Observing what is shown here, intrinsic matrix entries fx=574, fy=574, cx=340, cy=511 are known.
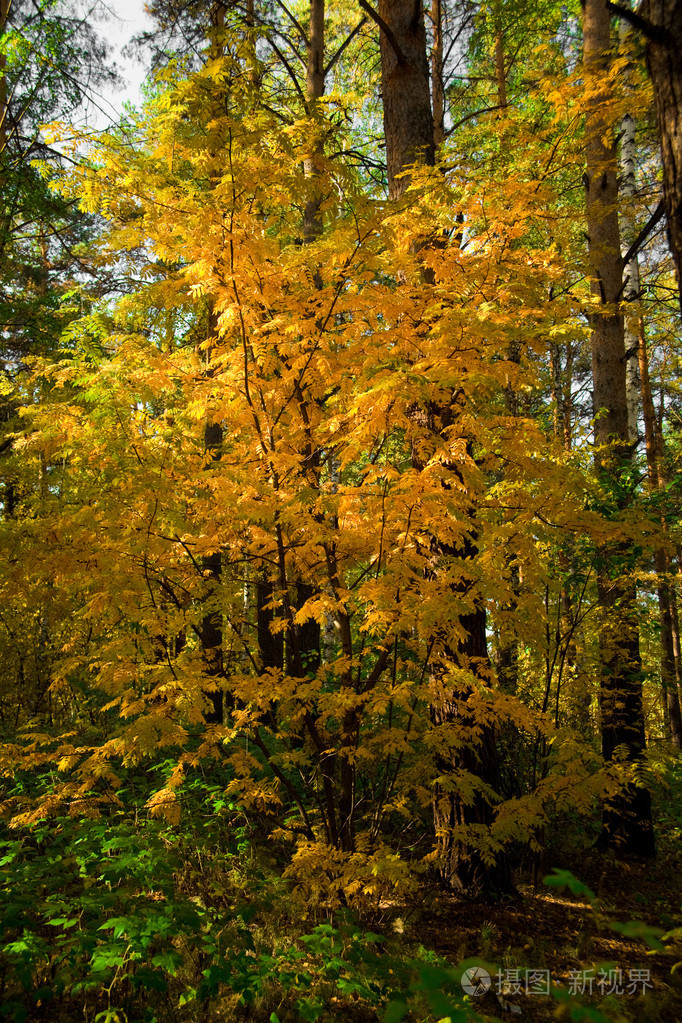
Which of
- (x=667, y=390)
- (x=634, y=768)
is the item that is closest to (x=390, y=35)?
(x=634, y=768)

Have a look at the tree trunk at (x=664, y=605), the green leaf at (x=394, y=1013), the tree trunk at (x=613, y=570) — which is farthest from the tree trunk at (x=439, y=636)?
the tree trunk at (x=664, y=605)

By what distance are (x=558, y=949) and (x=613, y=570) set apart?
113 inches

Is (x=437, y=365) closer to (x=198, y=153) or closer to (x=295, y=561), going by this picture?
(x=295, y=561)

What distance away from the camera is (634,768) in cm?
407

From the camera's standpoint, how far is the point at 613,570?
199 inches

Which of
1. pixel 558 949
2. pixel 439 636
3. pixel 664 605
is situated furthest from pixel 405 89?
pixel 664 605

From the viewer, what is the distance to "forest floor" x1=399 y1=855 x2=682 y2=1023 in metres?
2.93

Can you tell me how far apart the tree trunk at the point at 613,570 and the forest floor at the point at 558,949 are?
28.7 inches

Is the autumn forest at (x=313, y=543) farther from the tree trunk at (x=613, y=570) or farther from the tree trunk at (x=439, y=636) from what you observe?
the tree trunk at (x=613, y=570)

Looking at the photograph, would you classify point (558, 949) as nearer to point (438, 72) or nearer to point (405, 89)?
point (405, 89)

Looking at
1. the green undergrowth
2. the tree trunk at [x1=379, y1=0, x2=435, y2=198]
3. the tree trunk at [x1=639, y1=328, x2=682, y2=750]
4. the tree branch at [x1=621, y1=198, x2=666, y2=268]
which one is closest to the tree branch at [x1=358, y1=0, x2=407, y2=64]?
the tree trunk at [x1=379, y1=0, x2=435, y2=198]

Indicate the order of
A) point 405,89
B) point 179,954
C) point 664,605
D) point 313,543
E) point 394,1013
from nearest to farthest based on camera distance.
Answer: point 394,1013
point 179,954
point 313,543
point 405,89
point 664,605

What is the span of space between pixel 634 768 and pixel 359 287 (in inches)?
149

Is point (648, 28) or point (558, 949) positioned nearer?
point (648, 28)
